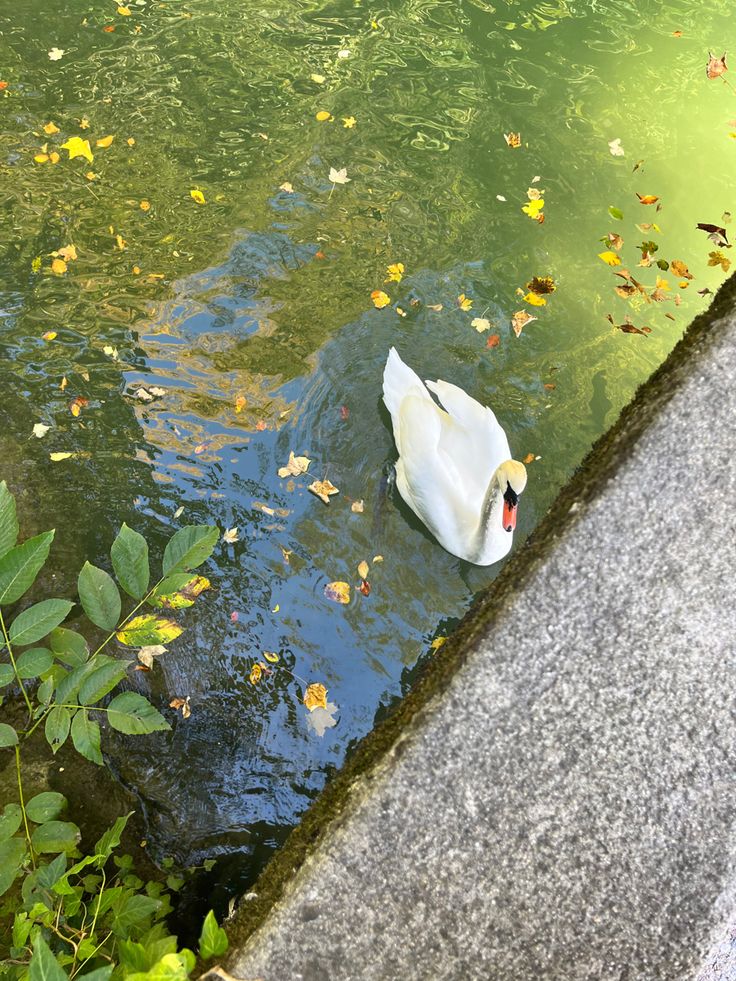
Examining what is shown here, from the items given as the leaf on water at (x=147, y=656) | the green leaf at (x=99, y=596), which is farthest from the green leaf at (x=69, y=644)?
the leaf on water at (x=147, y=656)

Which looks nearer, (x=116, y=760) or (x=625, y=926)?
(x=625, y=926)

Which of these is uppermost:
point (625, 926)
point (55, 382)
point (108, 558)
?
point (625, 926)

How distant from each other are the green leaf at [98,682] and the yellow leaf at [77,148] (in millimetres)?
3784

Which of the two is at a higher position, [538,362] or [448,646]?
[448,646]

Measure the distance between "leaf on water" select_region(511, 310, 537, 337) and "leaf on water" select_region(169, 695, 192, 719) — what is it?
2.57m

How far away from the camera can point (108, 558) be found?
325 centimetres

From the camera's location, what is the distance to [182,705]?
2930mm

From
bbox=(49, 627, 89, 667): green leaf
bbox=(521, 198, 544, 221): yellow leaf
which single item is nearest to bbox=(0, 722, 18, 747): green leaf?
bbox=(49, 627, 89, 667): green leaf

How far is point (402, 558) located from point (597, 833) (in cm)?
185

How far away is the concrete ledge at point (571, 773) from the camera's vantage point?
170 cm

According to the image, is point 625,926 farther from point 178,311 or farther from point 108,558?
point 178,311

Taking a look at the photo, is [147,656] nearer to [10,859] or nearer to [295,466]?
[295,466]

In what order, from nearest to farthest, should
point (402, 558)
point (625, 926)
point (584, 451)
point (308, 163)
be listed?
A: point (625, 926), point (402, 558), point (584, 451), point (308, 163)

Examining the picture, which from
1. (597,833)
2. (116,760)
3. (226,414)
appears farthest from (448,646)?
(226,414)
